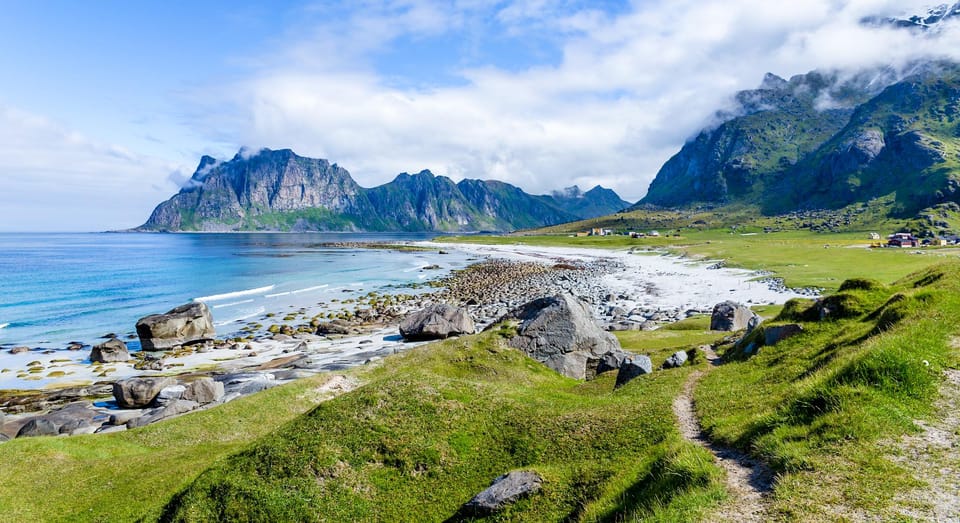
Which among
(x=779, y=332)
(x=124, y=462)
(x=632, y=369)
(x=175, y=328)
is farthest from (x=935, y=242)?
(x=124, y=462)

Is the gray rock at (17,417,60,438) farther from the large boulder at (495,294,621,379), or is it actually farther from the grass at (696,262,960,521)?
A: the grass at (696,262,960,521)

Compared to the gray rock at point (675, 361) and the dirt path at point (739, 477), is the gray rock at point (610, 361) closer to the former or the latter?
the gray rock at point (675, 361)

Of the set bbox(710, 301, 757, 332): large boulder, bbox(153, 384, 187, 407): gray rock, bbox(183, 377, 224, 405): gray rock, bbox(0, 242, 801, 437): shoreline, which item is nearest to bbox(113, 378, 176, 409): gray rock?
bbox(153, 384, 187, 407): gray rock

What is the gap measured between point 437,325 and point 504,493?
4080 centimetres

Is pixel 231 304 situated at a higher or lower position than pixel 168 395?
lower

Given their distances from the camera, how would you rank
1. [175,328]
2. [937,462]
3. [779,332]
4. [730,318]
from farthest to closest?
[175,328] → [730,318] → [779,332] → [937,462]

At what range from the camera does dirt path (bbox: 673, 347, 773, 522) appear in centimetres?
941

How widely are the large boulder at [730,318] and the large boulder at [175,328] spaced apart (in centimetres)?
5803

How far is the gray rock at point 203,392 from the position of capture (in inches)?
1353

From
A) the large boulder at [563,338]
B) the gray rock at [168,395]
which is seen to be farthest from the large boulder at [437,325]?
the gray rock at [168,395]

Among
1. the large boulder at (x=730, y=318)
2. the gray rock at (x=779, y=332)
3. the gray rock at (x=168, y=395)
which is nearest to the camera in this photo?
the gray rock at (x=779, y=332)

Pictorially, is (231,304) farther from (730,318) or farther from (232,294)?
(730,318)

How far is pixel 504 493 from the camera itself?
43.2 ft

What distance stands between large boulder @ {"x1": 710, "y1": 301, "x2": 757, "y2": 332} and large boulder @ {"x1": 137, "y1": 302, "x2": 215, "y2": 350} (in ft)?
190
